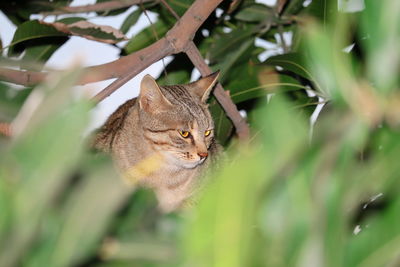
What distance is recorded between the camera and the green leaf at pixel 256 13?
3188 millimetres

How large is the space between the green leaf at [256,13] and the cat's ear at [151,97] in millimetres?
542

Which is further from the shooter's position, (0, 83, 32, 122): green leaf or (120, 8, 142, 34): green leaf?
(120, 8, 142, 34): green leaf

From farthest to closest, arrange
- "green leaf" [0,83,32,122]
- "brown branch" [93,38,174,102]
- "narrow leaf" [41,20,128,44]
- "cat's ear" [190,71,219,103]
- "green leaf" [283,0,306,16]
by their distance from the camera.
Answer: "green leaf" [283,0,306,16] → "cat's ear" [190,71,219,103] → "narrow leaf" [41,20,128,44] → "brown branch" [93,38,174,102] → "green leaf" [0,83,32,122]

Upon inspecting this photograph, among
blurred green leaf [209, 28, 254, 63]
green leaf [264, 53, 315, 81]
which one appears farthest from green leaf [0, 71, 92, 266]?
blurred green leaf [209, 28, 254, 63]

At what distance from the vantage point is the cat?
10.8 ft

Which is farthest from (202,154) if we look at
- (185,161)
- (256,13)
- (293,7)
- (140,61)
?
(140,61)

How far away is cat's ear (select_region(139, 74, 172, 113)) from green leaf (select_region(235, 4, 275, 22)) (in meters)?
0.54

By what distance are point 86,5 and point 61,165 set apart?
8.66 feet

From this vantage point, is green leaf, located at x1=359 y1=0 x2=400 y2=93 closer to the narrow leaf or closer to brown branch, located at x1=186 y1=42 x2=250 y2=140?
brown branch, located at x1=186 y1=42 x2=250 y2=140

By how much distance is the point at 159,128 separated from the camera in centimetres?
346

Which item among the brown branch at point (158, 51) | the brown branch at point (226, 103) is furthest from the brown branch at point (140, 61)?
the brown branch at point (226, 103)

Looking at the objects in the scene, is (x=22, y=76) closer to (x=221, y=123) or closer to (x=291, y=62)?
(x=291, y=62)

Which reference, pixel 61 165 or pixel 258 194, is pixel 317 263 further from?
pixel 61 165

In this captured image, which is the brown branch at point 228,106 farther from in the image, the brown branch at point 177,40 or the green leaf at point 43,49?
the green leaf at point 43,49
